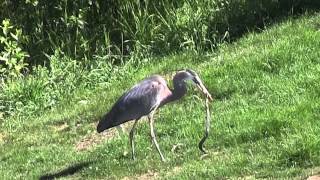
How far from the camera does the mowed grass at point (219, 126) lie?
24.9ft

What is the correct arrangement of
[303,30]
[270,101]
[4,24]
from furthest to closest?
[4,24], [303,30], [270,101]

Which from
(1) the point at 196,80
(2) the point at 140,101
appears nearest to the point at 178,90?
Result: (1) the point at 196,80

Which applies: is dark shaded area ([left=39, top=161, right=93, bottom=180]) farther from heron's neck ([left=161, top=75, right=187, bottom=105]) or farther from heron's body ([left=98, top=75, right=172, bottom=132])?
heron's neck ([left=161, top=75, right=187, bottom=105])

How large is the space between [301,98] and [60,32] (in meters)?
6.80

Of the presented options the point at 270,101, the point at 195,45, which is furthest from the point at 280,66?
the point at 195,45

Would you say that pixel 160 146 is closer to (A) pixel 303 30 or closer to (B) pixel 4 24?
(A) pixel 303 30

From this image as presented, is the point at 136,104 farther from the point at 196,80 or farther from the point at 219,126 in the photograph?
the point at 219,126

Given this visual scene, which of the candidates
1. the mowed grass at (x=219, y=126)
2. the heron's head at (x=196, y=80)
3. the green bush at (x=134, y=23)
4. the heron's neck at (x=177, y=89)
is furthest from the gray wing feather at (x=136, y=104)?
the green bush at (x=134, y=23)

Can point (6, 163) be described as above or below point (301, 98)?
below

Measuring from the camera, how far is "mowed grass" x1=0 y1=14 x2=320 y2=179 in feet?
24.9

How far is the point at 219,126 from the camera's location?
8648 mm

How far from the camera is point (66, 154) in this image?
941 centimetres

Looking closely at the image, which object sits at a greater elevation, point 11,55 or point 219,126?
point 219,126

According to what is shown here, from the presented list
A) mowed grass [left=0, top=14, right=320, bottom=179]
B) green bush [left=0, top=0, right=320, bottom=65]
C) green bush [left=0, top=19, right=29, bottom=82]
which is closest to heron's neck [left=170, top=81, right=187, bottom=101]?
mowed grass [left=0, top=14, right=320, bottom=179]
